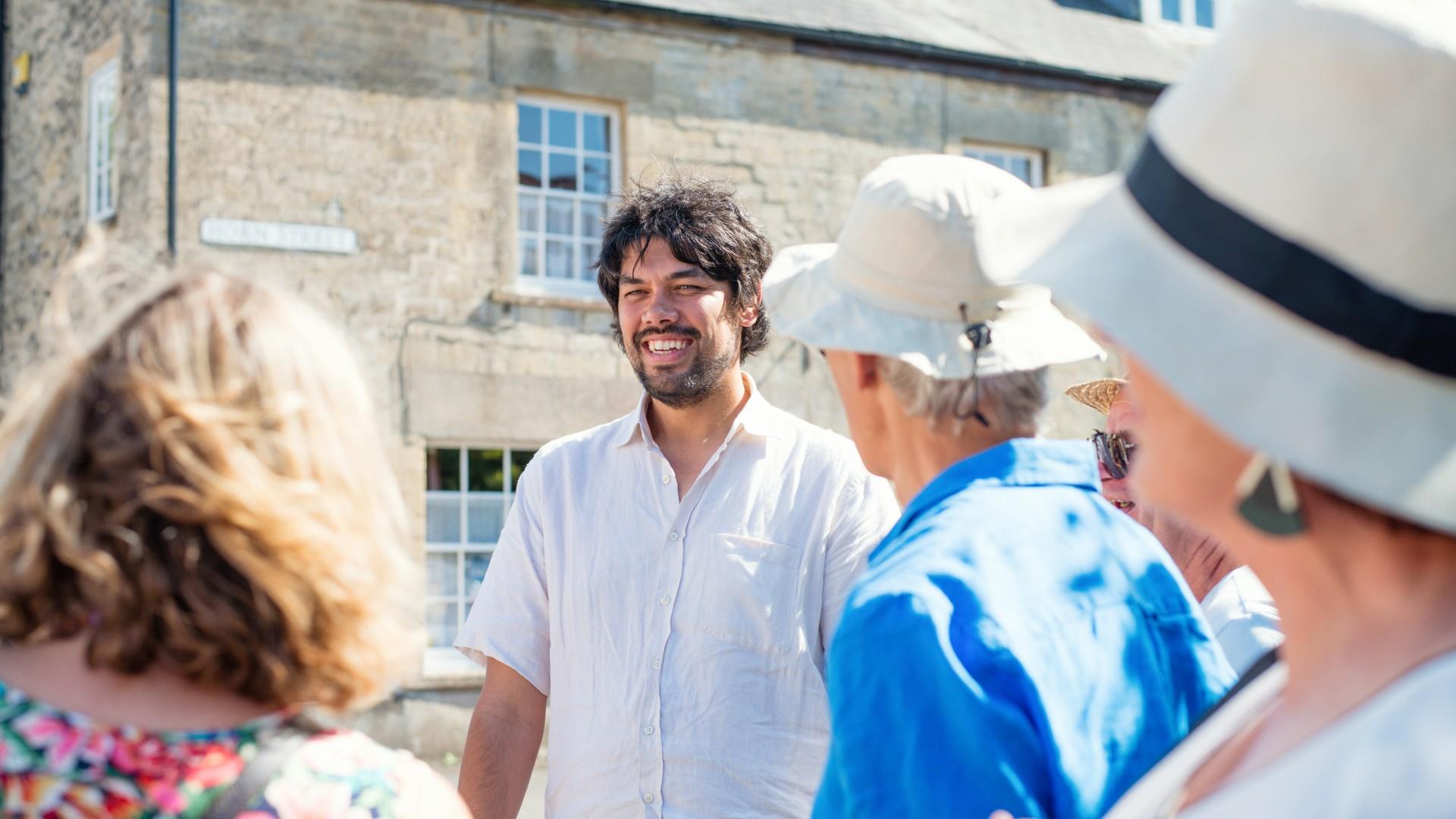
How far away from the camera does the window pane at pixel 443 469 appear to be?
1250cm

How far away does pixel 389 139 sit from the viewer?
40.4 feet

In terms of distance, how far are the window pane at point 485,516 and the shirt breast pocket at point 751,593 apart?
9477mm

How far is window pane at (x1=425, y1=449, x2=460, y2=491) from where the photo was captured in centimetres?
1250

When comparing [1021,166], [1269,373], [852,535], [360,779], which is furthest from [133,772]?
[1021,166]

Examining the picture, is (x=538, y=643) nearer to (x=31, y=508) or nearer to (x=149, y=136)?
(x=31, y=508)

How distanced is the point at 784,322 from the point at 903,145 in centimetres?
1245

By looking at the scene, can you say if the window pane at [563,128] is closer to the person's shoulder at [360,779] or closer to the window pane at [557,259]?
the window pane at [557,259]

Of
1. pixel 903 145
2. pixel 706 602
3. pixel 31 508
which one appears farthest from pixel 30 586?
pixel 903 145

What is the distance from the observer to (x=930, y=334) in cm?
211

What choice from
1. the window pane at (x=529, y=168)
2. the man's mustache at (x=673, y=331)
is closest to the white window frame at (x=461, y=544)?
the window pane at (x=529, y=168)

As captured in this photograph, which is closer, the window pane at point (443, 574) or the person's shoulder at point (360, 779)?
the person's shoulder at point (360, 779)

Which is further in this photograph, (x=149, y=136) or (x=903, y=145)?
(x=903, y=145)

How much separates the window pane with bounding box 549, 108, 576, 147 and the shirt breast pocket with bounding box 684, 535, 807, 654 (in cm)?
1029

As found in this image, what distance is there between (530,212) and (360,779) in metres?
11.8
